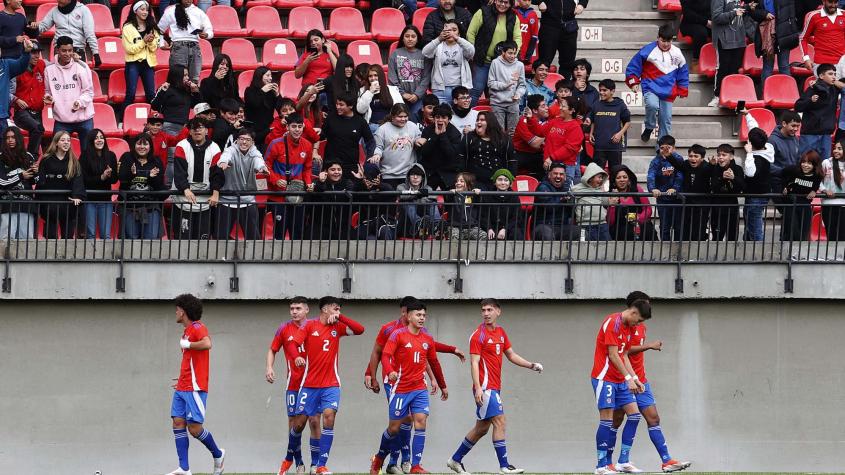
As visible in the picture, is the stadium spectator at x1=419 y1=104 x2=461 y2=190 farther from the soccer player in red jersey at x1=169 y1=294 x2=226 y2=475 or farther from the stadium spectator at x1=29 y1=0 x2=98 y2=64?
the stadium spectator at x1=29 y1=0 x2=98 y2=64

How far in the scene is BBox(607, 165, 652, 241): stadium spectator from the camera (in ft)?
61.1

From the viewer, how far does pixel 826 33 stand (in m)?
22.8

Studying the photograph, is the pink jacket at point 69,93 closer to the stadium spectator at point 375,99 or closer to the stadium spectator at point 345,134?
the stadium spectator at point 345,134

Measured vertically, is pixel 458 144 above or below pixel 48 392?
above

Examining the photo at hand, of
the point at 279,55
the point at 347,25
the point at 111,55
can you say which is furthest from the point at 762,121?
the point at 111,55

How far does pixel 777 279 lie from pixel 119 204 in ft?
25.0

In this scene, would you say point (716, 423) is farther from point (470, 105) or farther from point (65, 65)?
point (65, 65)

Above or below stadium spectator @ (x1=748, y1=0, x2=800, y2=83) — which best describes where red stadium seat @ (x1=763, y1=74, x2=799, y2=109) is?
below

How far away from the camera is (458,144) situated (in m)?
19.4

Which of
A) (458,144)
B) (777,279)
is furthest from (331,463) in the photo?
(777,279)

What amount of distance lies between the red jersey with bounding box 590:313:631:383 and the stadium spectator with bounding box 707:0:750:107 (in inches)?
299

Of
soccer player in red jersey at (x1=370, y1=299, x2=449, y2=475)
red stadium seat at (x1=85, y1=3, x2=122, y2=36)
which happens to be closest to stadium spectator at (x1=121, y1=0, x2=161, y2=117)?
red stadium seat at (x1=85, y1=3, x2=122, y2=36)

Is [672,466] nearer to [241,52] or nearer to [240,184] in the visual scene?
[240,184]

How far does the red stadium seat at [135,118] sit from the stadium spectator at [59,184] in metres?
3.40
